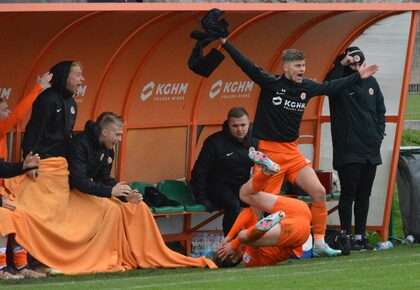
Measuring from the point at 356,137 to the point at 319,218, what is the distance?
146cm

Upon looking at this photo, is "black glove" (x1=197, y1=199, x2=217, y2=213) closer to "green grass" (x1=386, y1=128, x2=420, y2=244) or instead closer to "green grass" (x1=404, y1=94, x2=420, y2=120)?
"green grass" (x1=386, y1=128, x2=420, y2=244)

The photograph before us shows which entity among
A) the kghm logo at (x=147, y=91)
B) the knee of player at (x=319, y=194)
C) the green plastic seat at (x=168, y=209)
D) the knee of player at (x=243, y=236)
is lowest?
the knee of player at (x=243, y=236)

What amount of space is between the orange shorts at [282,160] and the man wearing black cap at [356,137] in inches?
49.7

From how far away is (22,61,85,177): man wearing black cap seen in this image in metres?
11.8

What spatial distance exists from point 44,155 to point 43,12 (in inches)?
51.6

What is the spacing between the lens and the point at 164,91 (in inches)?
538

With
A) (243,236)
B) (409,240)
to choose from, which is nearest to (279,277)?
(243,236)

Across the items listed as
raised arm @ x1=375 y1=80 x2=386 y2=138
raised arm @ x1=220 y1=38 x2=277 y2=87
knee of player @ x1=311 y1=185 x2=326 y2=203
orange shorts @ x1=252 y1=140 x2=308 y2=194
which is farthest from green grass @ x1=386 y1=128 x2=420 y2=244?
raised arm @ x1=220 y1=38 x2=277 y2=87

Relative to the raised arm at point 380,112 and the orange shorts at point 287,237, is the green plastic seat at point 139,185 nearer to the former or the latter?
the orange shorts at point 287,237

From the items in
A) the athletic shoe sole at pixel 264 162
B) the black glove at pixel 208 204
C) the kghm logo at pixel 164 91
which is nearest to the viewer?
the athletic shoe sole at pixel 264 162

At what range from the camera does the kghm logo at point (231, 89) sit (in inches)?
559

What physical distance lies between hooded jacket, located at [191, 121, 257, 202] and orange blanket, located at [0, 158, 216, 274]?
108cm

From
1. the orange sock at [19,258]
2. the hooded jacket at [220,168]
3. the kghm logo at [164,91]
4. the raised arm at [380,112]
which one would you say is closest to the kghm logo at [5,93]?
the kghm logo at [164,91]

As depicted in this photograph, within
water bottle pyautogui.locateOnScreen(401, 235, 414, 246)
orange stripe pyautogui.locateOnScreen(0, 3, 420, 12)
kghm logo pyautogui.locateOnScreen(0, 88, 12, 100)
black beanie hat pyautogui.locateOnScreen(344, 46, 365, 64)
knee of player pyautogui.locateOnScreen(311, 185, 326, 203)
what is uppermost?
orange stripe pyautogui.locateOnScreen(0, 3, 420, 12)
